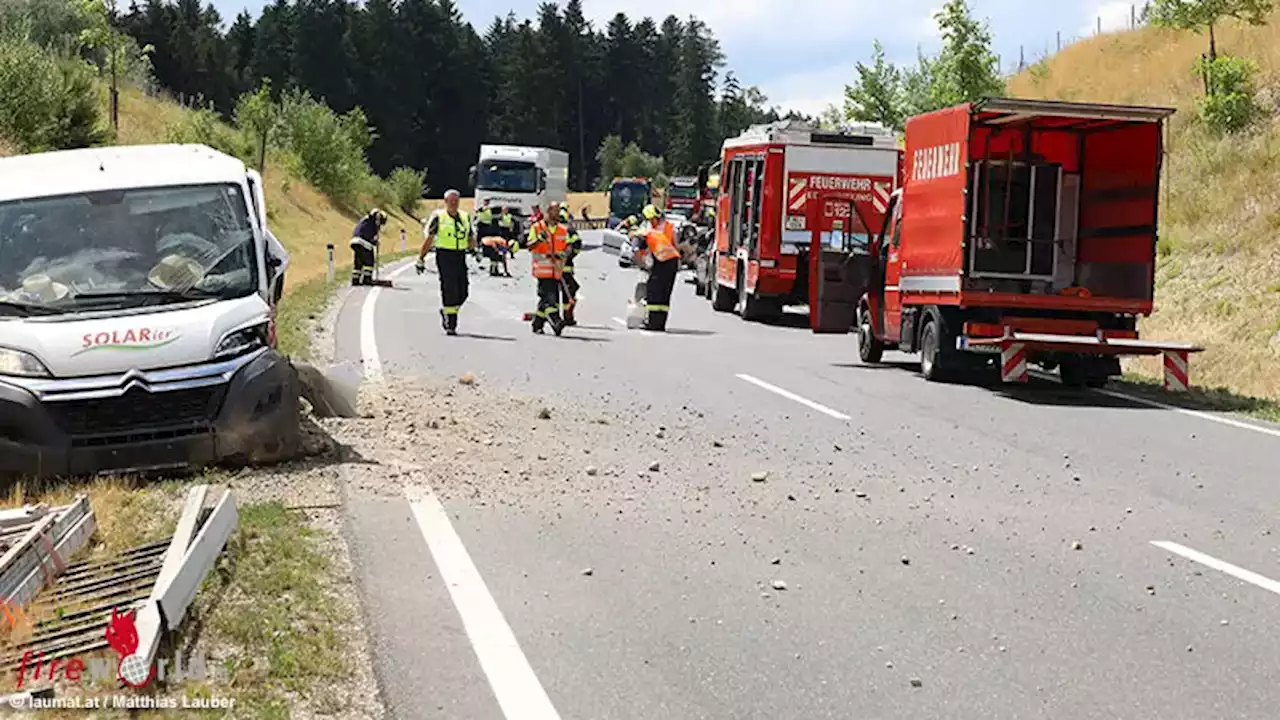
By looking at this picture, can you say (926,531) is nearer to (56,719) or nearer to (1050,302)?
(56,719)

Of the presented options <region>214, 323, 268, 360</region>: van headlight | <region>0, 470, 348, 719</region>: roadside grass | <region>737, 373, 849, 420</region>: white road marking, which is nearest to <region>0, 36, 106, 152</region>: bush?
<region>737, 373, 849, 420</region>: white road marking

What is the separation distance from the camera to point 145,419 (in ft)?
30.4

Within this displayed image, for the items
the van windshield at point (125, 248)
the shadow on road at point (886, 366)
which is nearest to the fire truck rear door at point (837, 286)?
the shadow on road at point (886, 366)

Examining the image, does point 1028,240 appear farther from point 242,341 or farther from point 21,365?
point 21,365

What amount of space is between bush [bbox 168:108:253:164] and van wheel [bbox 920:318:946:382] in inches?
1492

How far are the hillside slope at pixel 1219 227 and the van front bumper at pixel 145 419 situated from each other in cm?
1106

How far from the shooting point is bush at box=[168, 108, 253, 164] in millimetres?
51688

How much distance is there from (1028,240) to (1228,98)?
17.5 meters

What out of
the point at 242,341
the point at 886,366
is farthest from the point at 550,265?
the point at 242,341

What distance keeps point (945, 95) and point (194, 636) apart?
3697 centimetres

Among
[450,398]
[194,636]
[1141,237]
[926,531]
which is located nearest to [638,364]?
[450,398]

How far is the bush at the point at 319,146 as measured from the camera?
6184 centimetres

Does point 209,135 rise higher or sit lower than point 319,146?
lower

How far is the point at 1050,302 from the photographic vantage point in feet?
51.2
